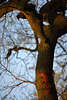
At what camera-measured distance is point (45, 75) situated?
2746 mm

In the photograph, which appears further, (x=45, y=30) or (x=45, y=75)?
(x=45, y=30)

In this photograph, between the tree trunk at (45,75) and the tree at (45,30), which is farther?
the tree at (45,30)

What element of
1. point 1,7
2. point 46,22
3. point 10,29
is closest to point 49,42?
point 46,22

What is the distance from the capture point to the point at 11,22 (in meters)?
5.25

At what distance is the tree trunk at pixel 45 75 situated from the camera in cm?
260

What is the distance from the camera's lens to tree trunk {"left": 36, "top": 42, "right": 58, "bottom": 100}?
260 cm

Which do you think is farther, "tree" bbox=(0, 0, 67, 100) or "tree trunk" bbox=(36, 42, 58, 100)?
"tree" bbox=(0, 0, 67, 100)

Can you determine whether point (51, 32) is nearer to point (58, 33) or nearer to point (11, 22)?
point (58, 33)

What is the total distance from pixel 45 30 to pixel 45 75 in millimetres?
1066

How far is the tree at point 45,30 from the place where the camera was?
2.70m

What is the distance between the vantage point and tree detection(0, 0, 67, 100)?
Answer: 8.87 ft

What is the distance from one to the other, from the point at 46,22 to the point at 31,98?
509 cm

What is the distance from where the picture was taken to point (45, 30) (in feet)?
10.6

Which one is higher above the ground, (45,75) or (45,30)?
(45,30)
